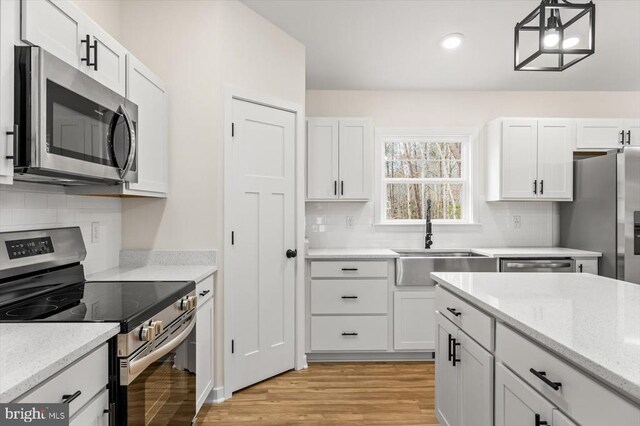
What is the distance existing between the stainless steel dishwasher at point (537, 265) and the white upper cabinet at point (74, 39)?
323 cm

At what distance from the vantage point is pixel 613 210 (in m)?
3.54

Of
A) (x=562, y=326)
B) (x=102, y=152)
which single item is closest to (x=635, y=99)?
(x=562, y=326)

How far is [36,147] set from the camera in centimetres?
145

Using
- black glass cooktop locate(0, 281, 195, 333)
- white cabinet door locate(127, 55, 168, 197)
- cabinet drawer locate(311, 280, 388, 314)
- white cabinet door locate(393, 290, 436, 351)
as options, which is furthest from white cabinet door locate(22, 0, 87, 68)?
white cabinet door locate(393, 290, 436, 351)

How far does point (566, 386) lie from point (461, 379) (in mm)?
865

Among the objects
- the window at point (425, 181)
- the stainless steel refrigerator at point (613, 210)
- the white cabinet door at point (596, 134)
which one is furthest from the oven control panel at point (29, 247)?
the white cabinet door at point (596, 134)

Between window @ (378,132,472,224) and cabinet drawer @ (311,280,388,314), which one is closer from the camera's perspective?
cabinet drawer @ (311,280,388,314)

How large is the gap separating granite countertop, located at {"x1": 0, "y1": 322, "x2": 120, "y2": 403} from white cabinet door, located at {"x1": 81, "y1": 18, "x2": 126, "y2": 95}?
45.0 inches

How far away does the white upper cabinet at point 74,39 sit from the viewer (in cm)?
152

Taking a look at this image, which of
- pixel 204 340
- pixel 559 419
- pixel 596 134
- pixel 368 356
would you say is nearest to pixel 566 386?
pixel 559 419

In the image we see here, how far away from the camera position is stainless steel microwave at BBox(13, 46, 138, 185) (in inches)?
56.6

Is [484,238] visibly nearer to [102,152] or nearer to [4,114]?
[102,152]

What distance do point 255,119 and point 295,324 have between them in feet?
5.31

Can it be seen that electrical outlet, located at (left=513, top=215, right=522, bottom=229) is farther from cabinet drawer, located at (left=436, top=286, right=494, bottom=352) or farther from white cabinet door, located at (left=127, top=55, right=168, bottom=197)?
white cabinet door, located at (left=127, top=55, right=168, bottom=197)
